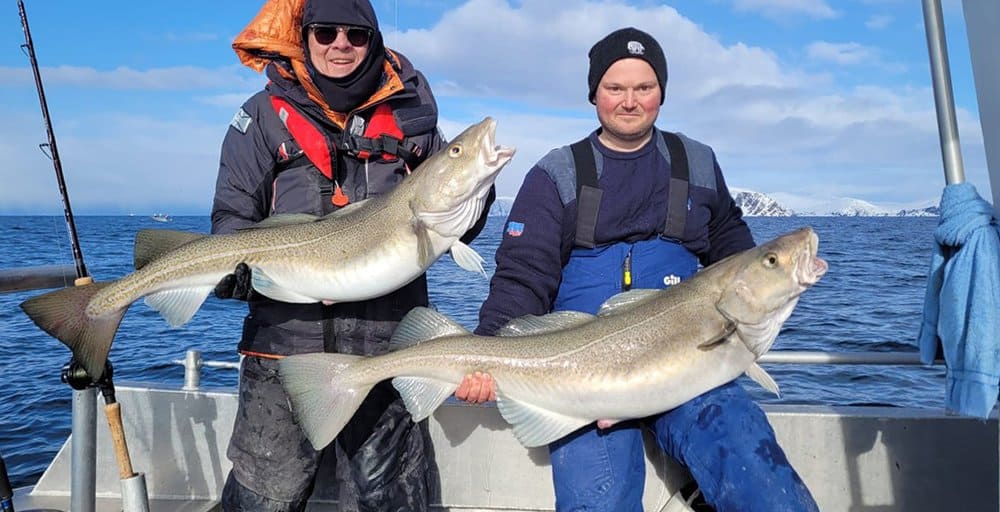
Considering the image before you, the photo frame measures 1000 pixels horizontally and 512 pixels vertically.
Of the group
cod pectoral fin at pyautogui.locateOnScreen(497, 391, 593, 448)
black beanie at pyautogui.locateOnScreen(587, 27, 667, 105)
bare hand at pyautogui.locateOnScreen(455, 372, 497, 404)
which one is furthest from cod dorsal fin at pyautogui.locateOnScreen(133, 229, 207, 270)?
black beanie at pyautogui.locateOnScreen(587, 27, 667, 105)

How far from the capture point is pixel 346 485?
13.9ft

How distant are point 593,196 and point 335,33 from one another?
1.77m

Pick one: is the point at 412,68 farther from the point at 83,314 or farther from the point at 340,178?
the point at 83,314

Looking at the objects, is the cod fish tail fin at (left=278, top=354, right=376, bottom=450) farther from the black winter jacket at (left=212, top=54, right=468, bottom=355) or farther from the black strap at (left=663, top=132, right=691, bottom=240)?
the black strap at (left=663, top=132, right=691, bottom=240)

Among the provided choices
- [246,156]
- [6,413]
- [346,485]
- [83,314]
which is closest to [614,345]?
[346,485]

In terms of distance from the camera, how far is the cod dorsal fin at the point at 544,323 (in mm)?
3631

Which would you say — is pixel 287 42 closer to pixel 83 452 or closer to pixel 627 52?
pixel 627 52

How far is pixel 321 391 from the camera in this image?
11.5ft

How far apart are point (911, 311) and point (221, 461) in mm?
17679

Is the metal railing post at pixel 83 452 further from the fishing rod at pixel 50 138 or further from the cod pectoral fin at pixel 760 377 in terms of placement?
the cod pectoral fin at pixel 760 377

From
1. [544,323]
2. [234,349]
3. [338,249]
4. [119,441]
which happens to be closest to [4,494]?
[119,441]

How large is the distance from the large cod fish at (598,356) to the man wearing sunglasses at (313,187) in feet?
1.59

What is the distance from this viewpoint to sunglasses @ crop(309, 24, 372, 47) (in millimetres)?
3910

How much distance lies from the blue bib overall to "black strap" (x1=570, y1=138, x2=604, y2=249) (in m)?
0.09
